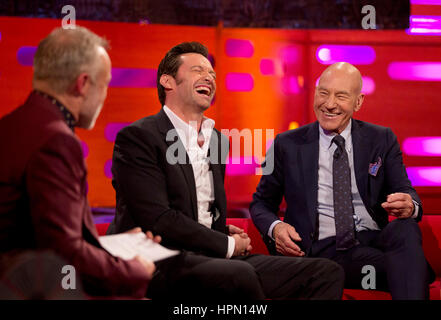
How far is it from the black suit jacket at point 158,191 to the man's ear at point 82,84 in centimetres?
53

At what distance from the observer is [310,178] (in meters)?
2.40

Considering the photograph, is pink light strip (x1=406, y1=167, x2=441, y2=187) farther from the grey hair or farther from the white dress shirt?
the grey hair

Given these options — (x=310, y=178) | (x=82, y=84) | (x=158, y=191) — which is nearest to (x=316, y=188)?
(x=310, y=178)

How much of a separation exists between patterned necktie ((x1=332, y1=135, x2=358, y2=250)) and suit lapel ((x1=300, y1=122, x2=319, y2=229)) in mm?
88

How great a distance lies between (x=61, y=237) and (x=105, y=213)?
3.15 metres

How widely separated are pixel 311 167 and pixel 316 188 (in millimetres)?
106

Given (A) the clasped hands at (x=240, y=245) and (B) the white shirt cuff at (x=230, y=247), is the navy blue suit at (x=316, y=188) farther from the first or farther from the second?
(B) the white shirt cuff at (x=230, y=247)

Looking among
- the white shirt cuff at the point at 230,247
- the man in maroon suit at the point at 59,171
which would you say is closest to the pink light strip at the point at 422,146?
the white shirt cuff at the point at 230,247

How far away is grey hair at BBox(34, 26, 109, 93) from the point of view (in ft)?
4.68

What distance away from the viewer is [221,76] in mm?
4340

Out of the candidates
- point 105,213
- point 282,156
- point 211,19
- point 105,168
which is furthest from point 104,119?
point 282,156

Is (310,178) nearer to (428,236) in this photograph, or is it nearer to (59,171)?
(428,236)

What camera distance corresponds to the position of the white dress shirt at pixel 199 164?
6.99ft

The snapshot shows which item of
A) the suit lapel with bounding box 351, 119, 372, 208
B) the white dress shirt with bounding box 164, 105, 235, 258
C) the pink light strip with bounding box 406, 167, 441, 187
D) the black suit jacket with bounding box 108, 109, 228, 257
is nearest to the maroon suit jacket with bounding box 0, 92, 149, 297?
the black suit jacket with bounding box 108, 109, 228, 257
